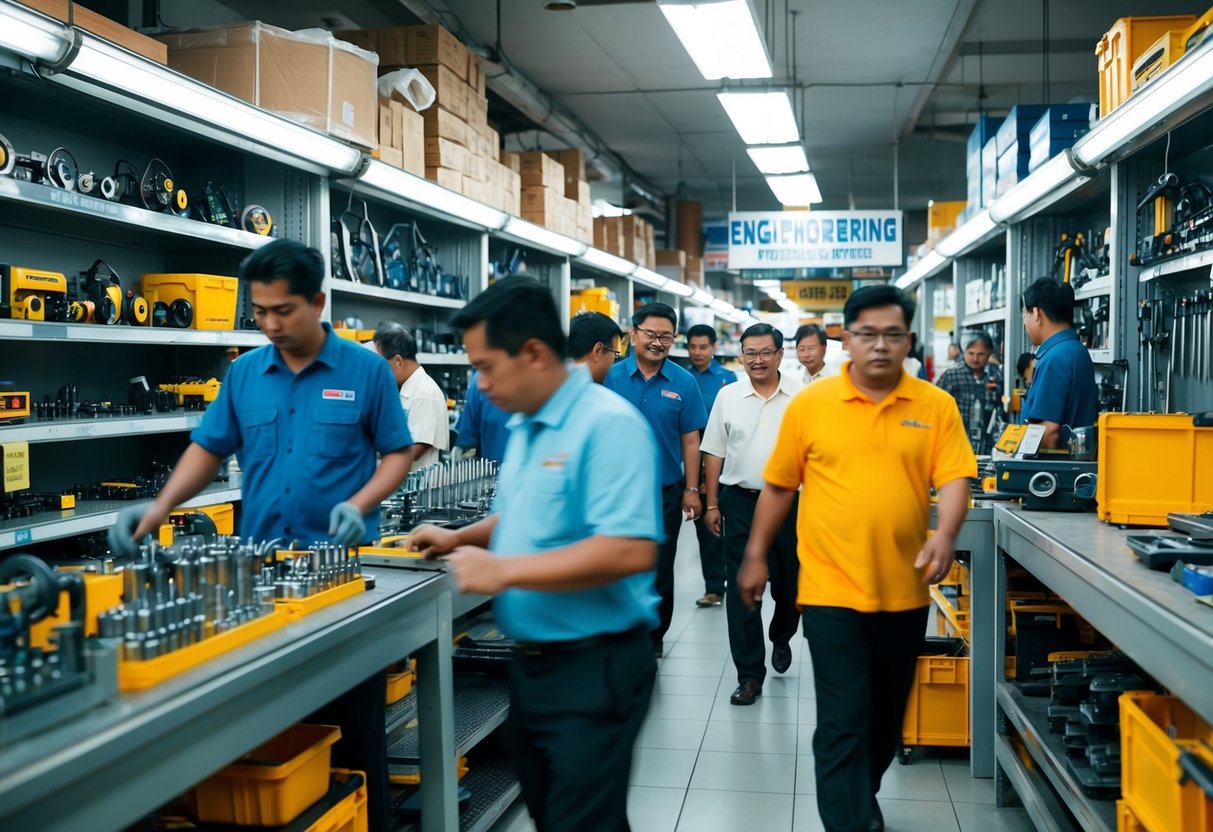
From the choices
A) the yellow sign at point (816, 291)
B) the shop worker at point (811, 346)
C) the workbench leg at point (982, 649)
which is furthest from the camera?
the yellow sign at point (816, 291)

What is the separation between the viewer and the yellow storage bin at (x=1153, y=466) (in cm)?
297

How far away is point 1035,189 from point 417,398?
3452 mm

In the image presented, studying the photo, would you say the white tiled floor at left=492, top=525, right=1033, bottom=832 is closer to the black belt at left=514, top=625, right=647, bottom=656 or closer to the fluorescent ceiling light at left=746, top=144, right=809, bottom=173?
the black belt at left=514, top=625, right=647, bottom=656

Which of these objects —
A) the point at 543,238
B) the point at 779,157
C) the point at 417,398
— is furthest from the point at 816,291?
the point at 417,398

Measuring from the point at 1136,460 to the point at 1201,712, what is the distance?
1441mm

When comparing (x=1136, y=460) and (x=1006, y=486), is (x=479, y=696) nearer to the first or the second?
(x=1006, y=486)

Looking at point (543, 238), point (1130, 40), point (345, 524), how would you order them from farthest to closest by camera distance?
point (543, 238) < point (1130, 40) < point (345, 524)

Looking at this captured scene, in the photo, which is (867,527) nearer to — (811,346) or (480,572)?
(480,572)

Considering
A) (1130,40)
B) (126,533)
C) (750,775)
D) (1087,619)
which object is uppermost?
(1130,40)

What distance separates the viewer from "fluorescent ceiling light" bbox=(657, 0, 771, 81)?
4.53 meters

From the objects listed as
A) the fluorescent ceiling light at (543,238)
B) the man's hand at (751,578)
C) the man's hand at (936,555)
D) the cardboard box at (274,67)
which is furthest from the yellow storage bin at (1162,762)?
the fluorescent ceiling light at (543,238)

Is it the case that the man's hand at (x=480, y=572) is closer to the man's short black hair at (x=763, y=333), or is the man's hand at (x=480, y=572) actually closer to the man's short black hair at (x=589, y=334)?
the man's short black hair at (x=589, y=334)

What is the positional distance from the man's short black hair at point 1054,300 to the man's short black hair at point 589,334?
176 centimetres

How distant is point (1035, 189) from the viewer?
5668 mm
